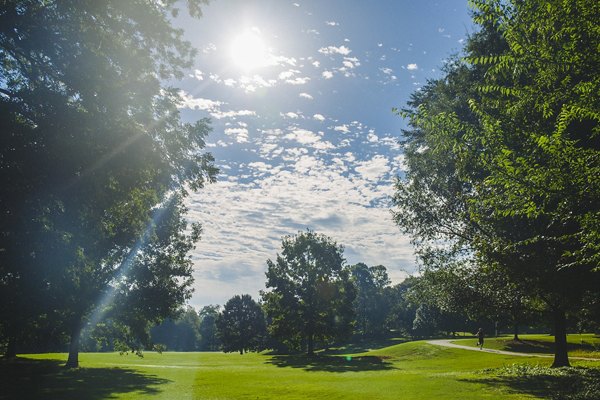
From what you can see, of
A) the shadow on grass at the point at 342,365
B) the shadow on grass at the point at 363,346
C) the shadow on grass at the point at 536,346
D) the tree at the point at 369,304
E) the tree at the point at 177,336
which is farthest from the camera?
the tree at the point at 177,336

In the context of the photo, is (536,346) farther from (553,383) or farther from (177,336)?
(177,336)

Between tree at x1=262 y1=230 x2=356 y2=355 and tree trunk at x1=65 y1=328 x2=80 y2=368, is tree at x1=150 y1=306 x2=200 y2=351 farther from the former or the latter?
tree trunk at x1=65 y1=328 x2=80 y2=368

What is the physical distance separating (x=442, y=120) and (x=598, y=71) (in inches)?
141

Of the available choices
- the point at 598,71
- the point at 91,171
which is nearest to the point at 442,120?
the point at 598,71

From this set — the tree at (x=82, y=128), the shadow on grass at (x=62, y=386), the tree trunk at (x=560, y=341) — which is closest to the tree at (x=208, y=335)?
the shadow on grass at (x=62, y=386)

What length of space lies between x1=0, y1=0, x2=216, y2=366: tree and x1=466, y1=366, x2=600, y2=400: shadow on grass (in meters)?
15.2

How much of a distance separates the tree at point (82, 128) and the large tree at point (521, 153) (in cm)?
808

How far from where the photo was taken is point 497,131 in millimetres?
10391

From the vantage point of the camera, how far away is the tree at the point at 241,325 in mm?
95188

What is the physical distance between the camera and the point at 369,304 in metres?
117

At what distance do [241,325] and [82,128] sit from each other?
9403 centimetres

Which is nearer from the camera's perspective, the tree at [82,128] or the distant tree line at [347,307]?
the tree at [82,128]

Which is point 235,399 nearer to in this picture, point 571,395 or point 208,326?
point 571,395

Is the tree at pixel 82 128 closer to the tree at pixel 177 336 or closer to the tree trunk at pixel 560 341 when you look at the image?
the tree trunk at pixel 560 341
